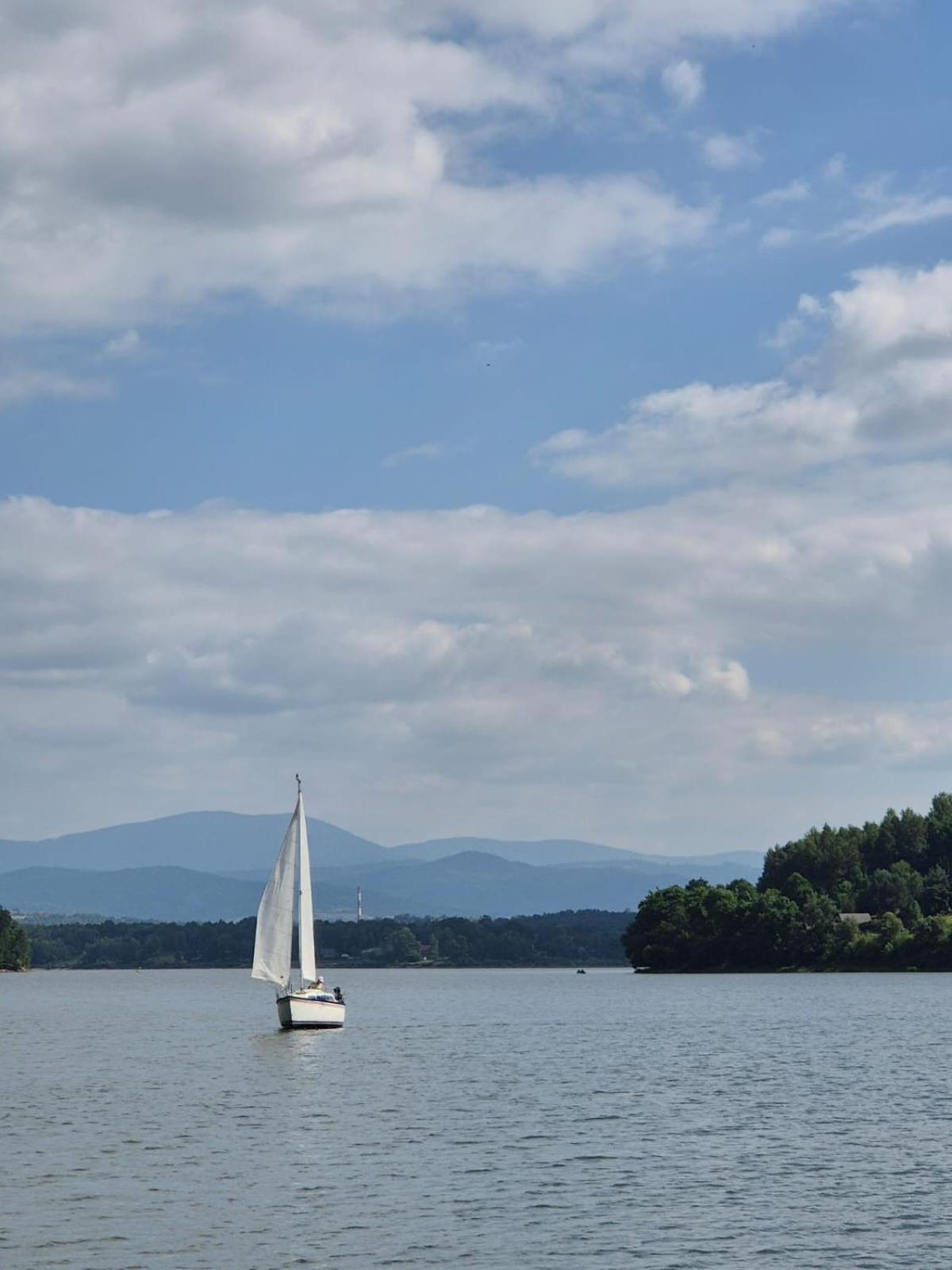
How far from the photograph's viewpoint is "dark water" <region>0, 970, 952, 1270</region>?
140 ft

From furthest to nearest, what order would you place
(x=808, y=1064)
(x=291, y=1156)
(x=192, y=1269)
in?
(x=808, y=1064)
(x=291, y=1156)
(x=192, y=1269)

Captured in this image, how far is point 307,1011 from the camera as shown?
409 feet

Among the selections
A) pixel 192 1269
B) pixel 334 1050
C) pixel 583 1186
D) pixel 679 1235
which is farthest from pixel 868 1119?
pixel 334 1050

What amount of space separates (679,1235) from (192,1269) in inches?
482

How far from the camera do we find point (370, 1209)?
47844mm

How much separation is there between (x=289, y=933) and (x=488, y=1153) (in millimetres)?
63133

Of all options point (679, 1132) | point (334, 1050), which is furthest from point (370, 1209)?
point (334, 1050)

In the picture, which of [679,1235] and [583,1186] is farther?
[583,1186]

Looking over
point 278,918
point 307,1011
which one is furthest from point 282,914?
point 307,1011

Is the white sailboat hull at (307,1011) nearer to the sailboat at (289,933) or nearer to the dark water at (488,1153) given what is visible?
the sailboat at (289,933)

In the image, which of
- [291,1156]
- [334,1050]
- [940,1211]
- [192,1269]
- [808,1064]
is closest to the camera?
[192,1269]

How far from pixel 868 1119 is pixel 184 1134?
2610 cm

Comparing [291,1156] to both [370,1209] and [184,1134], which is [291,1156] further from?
[370,1209]

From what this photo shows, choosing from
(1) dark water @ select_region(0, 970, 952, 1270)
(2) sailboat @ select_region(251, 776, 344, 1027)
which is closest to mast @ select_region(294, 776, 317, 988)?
(2) sailboat @ select_region(251, 776, 344, 1027)
